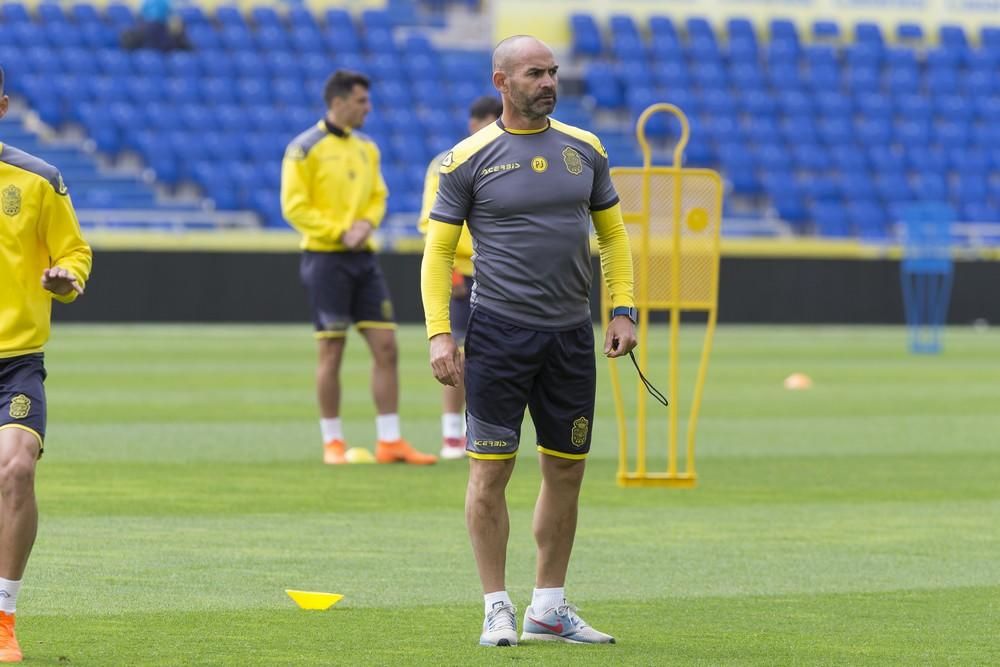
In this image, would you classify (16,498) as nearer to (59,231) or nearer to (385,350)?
→ (59,231)

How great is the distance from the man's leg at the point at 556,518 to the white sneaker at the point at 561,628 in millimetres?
102

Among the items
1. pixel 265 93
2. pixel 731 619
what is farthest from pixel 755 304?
pixel 731 619

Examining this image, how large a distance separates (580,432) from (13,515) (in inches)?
76.0

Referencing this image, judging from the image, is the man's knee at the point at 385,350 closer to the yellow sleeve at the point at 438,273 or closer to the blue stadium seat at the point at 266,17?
the yellow sleeve at the point at 438,273

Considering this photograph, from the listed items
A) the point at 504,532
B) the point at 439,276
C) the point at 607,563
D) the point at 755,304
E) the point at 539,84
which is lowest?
the point at 755,304

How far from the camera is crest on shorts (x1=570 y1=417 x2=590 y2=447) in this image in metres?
6.54

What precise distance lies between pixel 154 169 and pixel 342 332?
67.5 feet

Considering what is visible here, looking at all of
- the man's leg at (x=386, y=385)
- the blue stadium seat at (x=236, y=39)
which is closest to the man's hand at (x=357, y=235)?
the man's leg at (x=386, y=385)

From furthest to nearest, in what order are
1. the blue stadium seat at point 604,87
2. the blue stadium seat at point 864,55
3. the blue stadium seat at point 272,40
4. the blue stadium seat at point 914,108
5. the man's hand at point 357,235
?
the blue stadium seat at point 864,55, the blue stadium seat at point 914,108, the blue stadium seat at point 604,87, the blue stadium seat at point 272,40, the man's hand at point 357,235

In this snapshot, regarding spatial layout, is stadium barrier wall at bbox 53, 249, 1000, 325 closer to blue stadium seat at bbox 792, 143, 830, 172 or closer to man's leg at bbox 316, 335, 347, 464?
blue stadium seat at bbox 792, 143, 830, 172

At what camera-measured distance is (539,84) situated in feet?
20.7

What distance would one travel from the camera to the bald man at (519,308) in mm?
6398

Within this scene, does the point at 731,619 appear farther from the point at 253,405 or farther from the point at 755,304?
the point at 755,304

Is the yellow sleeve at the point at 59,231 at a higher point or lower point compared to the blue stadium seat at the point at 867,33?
lower
